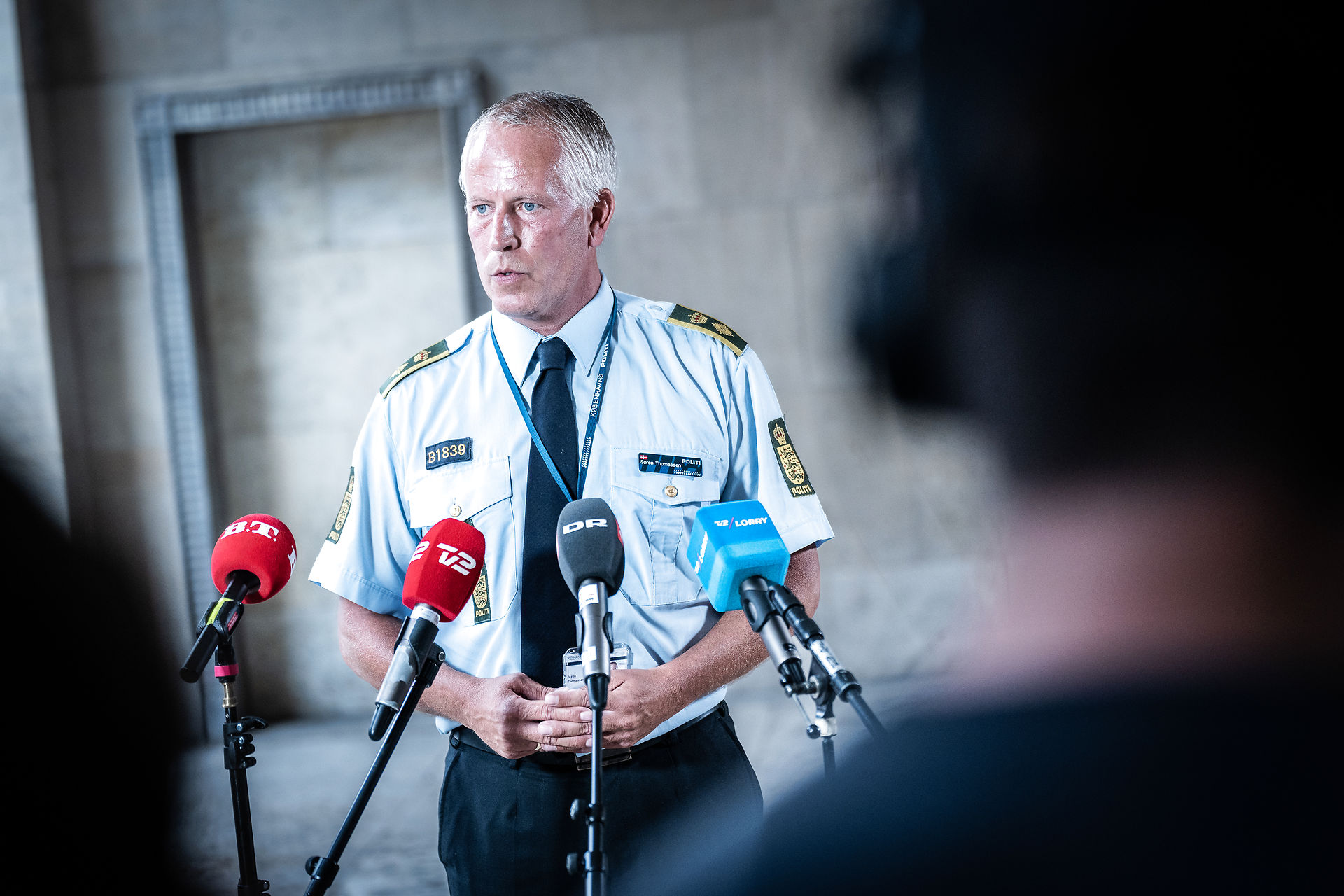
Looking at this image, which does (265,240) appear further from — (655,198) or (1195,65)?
(1195,65)

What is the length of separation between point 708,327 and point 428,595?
70 centimetres

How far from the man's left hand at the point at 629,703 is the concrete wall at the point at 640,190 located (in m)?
2.59

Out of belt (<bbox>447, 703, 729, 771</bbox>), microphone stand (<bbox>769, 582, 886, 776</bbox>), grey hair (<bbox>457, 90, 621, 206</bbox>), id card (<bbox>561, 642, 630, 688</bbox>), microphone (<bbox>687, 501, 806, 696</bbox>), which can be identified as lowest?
belt (<bbox>447, 703, 729, 771</bbox>)

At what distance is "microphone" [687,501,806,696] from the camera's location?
876 millimetres

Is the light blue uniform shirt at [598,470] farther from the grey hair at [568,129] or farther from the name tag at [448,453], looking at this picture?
the grey hair at [568,129]

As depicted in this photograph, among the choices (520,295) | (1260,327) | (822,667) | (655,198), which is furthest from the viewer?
(655,198)

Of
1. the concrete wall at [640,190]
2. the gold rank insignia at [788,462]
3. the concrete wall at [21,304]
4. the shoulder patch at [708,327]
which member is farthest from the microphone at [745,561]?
the concrete wall at [21,304]

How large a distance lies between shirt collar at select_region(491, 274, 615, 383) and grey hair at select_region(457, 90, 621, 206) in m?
0.17

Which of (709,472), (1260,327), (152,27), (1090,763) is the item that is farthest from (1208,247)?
(152,27)

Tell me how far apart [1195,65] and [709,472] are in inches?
43.6

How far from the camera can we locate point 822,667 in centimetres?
78

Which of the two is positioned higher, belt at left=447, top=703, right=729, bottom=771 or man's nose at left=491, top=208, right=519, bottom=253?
man's nose at left=491, top=208, right=519, bottom=253

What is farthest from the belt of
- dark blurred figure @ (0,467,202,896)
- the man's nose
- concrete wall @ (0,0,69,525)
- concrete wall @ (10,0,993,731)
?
concrete wall @ (0,0,69,525)

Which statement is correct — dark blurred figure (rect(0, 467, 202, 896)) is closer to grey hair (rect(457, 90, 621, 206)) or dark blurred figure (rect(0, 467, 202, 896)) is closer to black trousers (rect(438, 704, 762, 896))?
black trousers (rect(438, 704, 762, 896))
